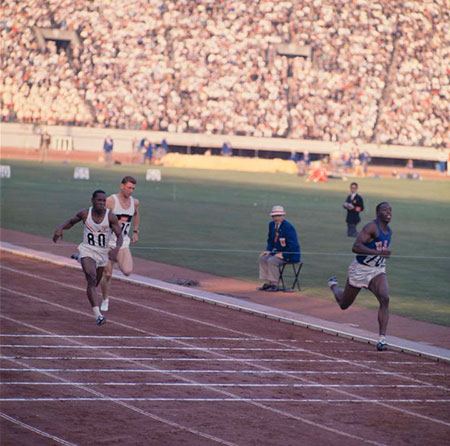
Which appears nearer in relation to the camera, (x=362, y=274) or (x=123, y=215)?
(x=362, y=274)

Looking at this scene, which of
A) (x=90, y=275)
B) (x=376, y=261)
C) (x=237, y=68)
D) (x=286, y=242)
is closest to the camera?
(x=376, y=261)

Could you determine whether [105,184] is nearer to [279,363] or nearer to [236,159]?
[236,159]

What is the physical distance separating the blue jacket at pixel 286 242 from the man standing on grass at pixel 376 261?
3765 millimetres

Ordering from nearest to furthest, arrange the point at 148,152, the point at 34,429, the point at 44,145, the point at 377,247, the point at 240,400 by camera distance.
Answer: the point at 34,429, the point at 240,400, the point at 377,247, the point at 44,145, the point at 148,152

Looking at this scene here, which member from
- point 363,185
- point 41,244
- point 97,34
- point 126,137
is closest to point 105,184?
A: point 363,185

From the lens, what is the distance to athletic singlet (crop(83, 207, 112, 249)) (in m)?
13.2

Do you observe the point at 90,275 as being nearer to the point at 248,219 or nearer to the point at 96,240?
the point at 96,240

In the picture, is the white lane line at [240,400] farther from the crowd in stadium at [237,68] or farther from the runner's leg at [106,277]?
the crowd in stadium at [237,68]

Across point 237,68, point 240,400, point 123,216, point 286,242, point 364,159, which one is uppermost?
point 237,68

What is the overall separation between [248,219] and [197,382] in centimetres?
1892

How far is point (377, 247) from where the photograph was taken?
40.9ft

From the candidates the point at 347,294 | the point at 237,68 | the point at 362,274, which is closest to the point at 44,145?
the point at 237,68

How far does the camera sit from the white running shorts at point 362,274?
499 inches

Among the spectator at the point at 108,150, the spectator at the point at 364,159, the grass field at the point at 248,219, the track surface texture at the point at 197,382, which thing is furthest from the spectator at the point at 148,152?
the track surface texture at the point at 197,382
